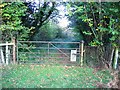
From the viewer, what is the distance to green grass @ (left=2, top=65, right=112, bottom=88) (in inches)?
104

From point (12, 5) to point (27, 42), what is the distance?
0.60 metres

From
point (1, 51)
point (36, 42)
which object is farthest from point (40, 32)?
point (1, 51)

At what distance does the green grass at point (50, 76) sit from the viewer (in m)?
2.65

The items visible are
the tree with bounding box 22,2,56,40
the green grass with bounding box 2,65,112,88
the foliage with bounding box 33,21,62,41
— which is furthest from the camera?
the tree with bounding box 22,2,56,40

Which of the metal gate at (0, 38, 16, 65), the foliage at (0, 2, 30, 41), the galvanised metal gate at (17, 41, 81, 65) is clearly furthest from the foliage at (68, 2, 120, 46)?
the metal gate at (0, 38, 16, 65)

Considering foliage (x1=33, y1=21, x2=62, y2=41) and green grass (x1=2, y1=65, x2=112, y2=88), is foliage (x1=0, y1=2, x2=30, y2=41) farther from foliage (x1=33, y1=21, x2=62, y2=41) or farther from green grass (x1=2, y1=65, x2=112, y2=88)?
green grass (x1=2, y1=65, x2=112, y2=88)

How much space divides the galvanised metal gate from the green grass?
111mm

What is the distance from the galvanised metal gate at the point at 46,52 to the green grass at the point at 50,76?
11cm

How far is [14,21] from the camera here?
10.2ft

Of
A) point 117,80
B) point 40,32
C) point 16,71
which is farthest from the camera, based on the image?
point 40,32

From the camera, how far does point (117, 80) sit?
2.58 meters

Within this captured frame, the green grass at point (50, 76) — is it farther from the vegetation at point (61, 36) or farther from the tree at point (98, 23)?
the tree at point (98, 23)

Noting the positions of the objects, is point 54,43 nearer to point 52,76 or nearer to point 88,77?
point 52,76

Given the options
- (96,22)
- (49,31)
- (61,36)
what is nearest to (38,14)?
(49,31)
